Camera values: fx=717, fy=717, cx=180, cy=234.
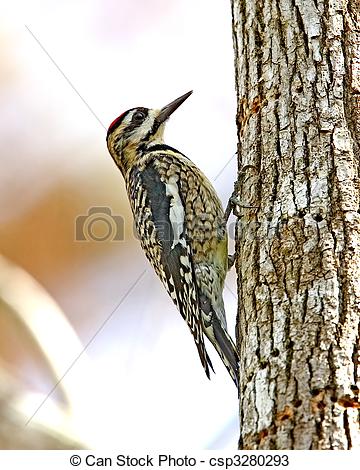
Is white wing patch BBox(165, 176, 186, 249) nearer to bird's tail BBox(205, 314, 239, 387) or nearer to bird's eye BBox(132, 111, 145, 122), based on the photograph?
bird's tail BBox(205, 314, 239, 387)

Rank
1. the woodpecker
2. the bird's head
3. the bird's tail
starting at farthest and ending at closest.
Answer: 1. the bird's head
2. the woodpecker
3. the bird's tail

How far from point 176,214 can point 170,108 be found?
883mm

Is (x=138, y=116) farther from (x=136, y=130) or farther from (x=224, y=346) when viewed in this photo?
(x=224, y=346)

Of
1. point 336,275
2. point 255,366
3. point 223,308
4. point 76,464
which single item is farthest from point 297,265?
point 223,308

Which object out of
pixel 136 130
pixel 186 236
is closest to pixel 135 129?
pixel 136 130

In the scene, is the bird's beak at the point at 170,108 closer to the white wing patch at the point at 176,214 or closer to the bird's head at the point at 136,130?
the bird's head at the point at 136,130

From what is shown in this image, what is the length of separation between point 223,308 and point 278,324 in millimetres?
1701

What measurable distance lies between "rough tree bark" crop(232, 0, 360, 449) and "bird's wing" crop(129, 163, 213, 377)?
0.87 m

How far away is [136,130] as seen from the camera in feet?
14.6

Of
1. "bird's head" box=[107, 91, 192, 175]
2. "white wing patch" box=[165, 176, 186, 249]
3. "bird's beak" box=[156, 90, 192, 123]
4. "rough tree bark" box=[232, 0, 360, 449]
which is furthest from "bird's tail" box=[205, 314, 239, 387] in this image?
"bird's beak" box=[156, 90, 192, 123]

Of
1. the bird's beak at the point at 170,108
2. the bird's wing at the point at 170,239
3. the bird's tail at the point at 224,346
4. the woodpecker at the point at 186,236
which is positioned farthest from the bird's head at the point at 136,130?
the bird's tail at the point at 224,346

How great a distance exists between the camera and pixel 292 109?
8.73ft

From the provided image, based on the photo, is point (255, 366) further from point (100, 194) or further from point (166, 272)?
point (100, 194)

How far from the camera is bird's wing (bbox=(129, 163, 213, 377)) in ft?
12.4
